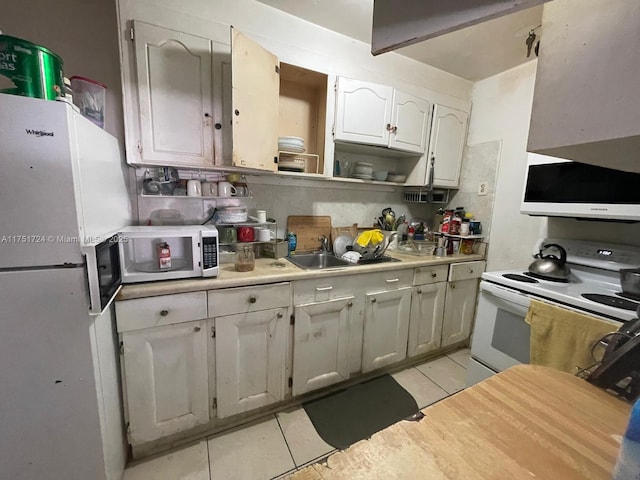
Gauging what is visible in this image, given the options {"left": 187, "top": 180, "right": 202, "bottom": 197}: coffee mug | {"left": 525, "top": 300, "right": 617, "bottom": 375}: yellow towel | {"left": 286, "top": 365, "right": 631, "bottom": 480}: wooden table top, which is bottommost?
{"left": 525, "top": 300, "right": 617, "bottom": 375}: yellow towel

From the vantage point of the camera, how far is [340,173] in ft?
7.00

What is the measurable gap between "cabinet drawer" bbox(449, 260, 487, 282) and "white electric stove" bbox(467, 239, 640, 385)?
1.33 ft

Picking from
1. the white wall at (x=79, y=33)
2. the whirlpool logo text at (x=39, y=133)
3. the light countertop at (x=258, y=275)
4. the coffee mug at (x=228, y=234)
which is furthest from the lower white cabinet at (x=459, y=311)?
the white wall at (x=79, y=33)

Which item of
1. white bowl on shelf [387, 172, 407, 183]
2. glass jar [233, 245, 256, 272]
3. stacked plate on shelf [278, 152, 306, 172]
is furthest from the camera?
white bowl on shelf [387, 172, 407, 183]

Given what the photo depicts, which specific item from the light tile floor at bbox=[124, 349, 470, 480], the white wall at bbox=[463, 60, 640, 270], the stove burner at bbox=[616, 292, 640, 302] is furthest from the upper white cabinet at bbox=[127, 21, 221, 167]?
the stove burner at bbox=[616, 292, 640, 302]

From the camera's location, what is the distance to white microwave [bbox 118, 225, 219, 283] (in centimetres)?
121

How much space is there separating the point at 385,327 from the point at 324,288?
2.06 feet

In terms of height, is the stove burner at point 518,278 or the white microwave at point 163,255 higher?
the white microwave at point 163,255

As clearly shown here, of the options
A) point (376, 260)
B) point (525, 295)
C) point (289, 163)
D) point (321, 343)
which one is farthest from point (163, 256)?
point (525, 295)

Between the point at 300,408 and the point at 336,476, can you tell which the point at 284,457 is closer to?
the point at 300,408

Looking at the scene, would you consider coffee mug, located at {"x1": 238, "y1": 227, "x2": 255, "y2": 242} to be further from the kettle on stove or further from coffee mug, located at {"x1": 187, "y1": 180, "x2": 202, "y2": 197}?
the kettle on stove

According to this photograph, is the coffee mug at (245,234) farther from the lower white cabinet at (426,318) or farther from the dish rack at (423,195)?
the dish rack at (423,195)

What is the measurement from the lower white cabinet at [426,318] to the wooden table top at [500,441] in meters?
1.32

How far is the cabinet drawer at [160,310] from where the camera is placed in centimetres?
115
